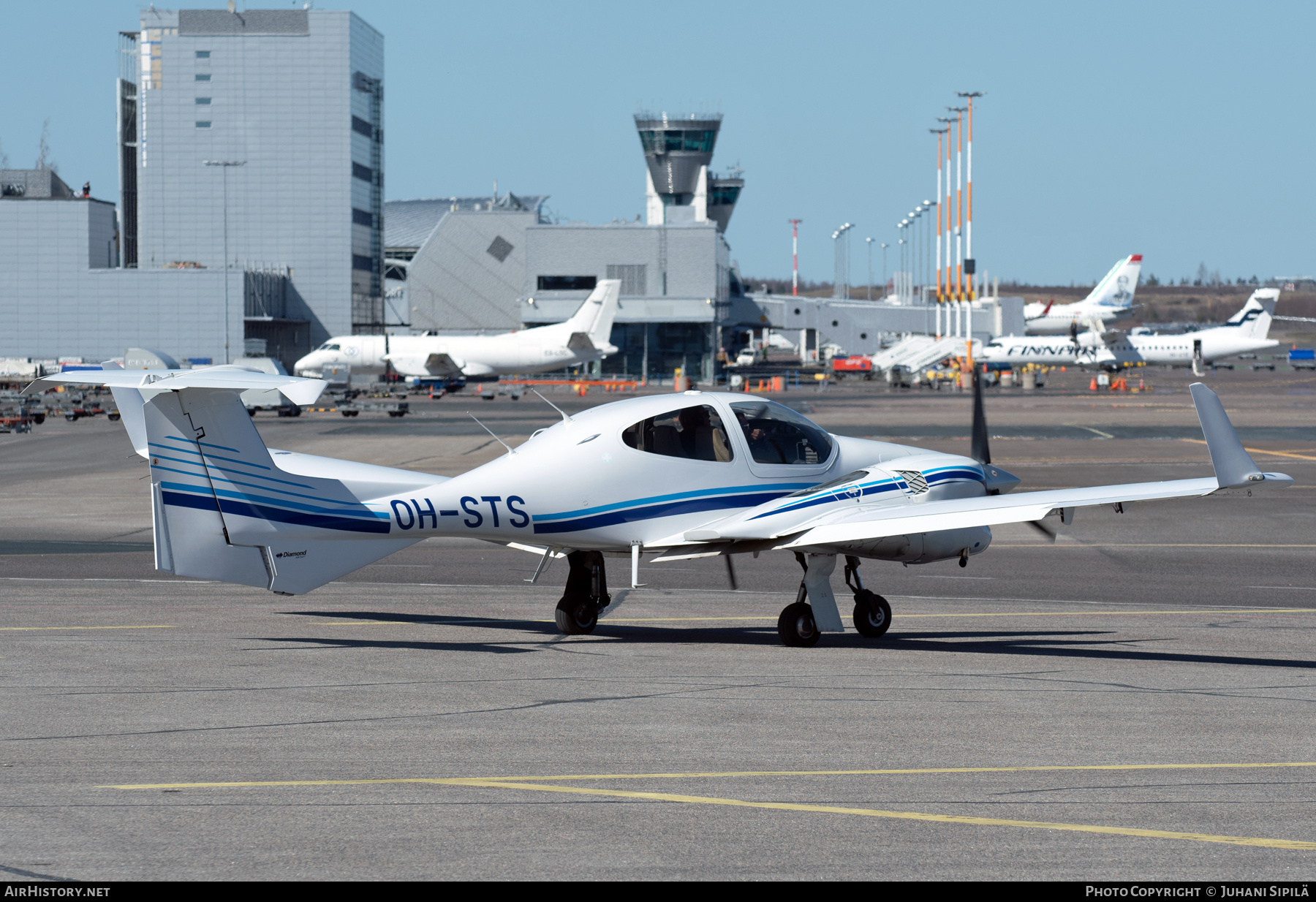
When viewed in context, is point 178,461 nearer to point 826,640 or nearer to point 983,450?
point 826,640

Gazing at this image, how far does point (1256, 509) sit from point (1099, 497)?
1870 centimetres

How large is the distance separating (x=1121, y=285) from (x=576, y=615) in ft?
531

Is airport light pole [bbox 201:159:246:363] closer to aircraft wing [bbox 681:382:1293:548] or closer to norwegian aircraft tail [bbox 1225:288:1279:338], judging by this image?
norwegian aircraft tail [bbox 1225:288:1279:338]

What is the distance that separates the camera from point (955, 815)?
27.4 ft

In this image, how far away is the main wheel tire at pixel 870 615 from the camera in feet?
51.1

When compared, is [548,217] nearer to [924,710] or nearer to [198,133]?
[198,133]

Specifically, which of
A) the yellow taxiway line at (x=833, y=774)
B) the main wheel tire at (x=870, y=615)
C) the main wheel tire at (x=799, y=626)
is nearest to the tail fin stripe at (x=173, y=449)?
the yellow taxiway line at (x=833, y=774)

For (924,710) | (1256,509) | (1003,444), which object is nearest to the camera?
(924,710)

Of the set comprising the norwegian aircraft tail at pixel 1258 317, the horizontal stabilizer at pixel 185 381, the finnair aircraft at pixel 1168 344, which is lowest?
the horizontal stabilizer at pixel 185 381

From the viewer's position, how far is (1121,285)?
16525 cm

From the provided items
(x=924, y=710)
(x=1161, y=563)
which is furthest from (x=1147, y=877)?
(x=1161, y=563)

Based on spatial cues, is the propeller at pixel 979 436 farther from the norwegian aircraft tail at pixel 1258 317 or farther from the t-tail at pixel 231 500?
the norwegian aircraft tail at pixel 1258 317

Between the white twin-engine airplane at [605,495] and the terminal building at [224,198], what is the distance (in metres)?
112

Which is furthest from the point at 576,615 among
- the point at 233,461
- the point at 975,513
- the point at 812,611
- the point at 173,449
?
the point at 173,449
